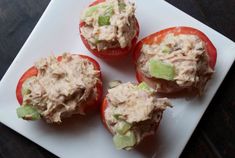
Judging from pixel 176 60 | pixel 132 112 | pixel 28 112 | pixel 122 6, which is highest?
pixel 122 6

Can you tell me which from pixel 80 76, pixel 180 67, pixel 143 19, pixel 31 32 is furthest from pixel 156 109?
pixel 31 32

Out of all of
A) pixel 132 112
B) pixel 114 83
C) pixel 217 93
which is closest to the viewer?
pixel 132 112

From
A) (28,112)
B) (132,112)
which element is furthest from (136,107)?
(28,112)

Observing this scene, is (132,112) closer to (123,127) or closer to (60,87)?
(123,127)

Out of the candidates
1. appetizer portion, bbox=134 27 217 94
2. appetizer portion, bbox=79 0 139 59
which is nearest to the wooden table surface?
appetizer portion, bbox=134 27 217 94

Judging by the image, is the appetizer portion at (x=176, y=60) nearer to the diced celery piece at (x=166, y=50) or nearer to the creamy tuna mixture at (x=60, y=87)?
the diced celery piece at (x=166, y=50)

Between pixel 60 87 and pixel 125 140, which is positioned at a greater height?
pixel 60 87

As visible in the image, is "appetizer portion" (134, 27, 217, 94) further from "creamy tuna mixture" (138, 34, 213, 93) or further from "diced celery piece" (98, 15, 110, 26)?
"diced celery piece" (98, 15, 110, 26)
